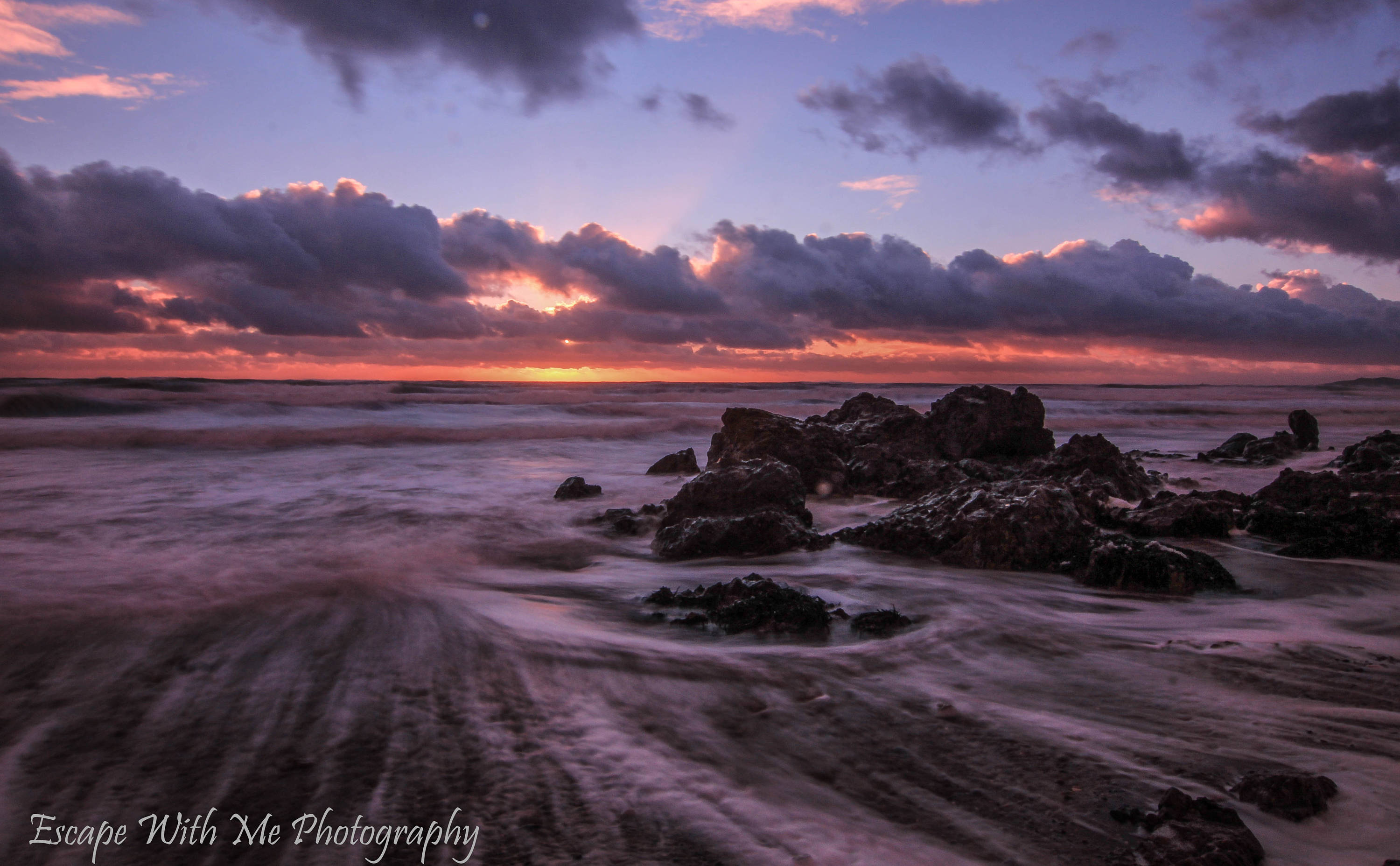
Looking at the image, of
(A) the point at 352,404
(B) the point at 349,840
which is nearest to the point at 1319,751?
(B) the point at 349,840

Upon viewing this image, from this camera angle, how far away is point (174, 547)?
539cm

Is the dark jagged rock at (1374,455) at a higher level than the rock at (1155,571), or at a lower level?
higher

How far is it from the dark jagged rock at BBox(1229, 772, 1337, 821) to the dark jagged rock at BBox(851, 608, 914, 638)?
165cm

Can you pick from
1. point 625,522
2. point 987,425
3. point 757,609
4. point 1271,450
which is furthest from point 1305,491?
point 1271,450

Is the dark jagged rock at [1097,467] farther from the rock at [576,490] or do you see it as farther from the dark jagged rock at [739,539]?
the rock at [576,490]

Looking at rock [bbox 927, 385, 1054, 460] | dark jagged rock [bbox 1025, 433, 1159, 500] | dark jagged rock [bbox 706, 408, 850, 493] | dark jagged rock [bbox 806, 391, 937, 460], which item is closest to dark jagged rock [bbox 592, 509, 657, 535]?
dark jagged rock [bbox 706, 408, 850, 493]

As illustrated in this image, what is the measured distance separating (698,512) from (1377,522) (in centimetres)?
474

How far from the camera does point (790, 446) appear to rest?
7957mm

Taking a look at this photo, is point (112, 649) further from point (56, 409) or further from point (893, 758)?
point (56, 409)

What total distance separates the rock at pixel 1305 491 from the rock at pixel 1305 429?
25.9 feet

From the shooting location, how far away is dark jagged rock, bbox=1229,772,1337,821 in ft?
6.15

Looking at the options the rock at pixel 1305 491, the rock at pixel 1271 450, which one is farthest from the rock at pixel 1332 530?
the rock at pixel 1271 450

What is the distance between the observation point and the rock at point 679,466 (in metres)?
10.1

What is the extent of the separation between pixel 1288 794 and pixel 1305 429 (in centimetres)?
1383
